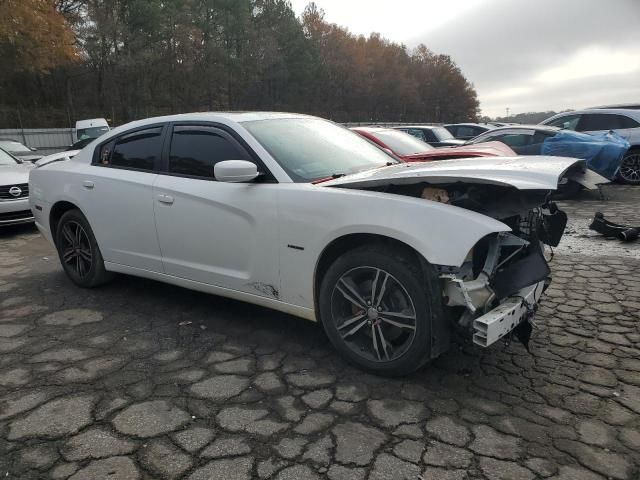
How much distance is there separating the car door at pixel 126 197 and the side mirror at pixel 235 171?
1.00 metres

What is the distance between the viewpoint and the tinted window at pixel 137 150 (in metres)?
4.07

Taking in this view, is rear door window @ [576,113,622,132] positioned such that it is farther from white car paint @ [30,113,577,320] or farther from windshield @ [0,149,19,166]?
windshield @ [0,149,19,166]

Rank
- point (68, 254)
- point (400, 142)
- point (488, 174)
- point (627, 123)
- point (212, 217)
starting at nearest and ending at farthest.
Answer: point (488, 174) < point (212, 217) < point (68, 254) < point (400, 142) < point (627, 123)

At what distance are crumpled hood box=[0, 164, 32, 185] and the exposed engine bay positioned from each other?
677cm

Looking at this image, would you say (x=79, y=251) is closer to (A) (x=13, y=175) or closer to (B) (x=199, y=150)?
(B) (x=199, y=150)

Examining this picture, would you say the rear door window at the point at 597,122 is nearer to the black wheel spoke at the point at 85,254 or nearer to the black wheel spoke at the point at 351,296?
the black wheel spoke at the point at 351,296

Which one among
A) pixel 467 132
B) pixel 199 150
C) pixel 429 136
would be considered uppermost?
pixel 199 150

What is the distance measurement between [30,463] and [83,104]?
1371 inches

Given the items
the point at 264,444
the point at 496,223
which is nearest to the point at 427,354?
the point at 496,223

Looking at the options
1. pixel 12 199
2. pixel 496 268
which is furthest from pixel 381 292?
pixel 12 199

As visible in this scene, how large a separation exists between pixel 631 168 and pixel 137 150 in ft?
35.7

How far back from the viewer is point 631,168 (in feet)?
Answer: 36.4

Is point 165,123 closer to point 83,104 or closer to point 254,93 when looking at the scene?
point 83,104

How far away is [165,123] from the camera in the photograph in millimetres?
4086
